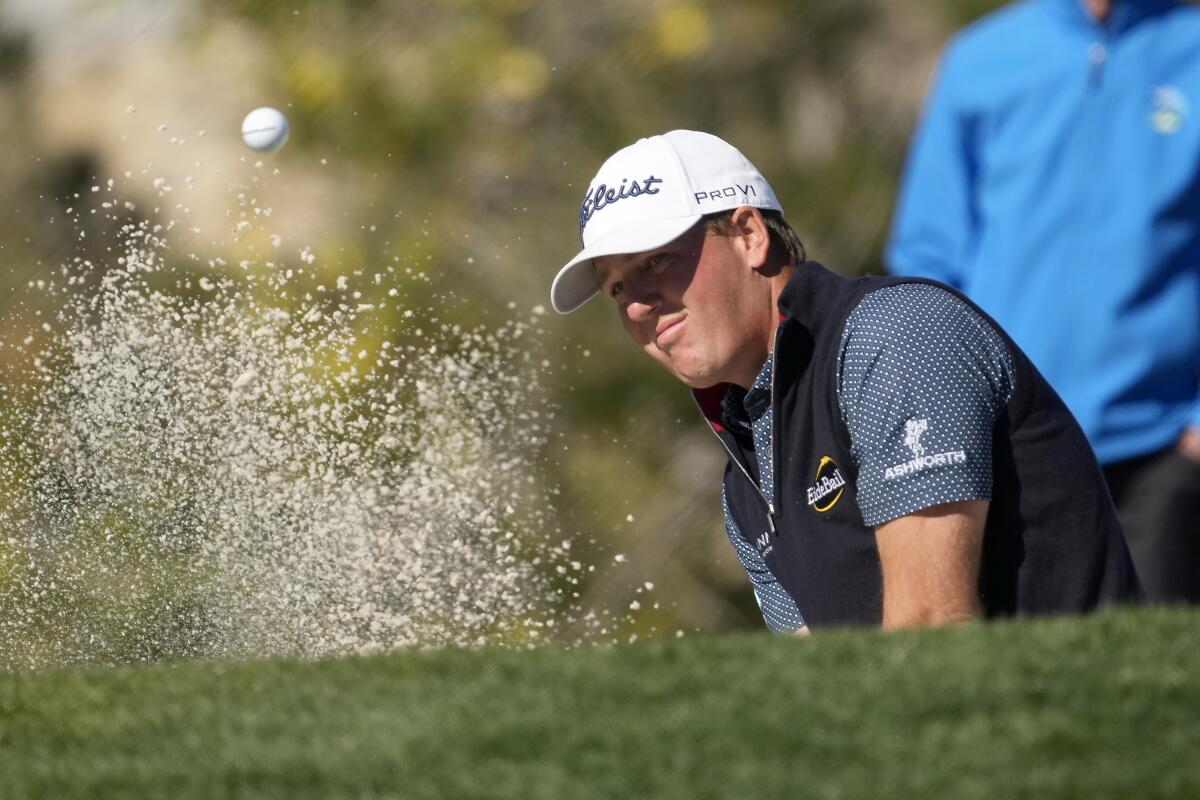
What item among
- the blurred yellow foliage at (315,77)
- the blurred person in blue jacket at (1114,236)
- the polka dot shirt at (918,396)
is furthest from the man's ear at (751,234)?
the blurred yellow foliage at (315,77)

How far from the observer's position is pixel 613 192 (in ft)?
11.5

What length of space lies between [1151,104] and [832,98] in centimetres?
342

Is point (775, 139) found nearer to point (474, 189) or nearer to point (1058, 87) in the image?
point (474, 189)

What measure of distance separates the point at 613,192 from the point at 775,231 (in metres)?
0.32

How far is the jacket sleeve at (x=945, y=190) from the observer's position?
4.54 meters

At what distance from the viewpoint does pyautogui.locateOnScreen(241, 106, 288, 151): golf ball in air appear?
6.16 metres

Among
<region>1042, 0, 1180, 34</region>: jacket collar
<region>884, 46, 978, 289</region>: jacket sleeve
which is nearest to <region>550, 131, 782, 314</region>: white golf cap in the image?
<region>884, 46, 978, 289</region>: jacket sleeve

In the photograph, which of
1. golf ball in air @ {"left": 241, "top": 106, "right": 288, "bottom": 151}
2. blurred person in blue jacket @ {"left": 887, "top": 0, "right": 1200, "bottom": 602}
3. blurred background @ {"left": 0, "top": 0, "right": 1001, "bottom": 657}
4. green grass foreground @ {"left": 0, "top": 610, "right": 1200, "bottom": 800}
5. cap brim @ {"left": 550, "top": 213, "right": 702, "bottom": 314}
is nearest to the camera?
green grass foreground @ {"left": 0, "top": 610, "right": 1200, "bottom": 800}

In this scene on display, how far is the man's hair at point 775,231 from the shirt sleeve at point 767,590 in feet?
1.99

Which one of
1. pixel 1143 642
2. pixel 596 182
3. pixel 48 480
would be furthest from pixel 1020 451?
pixel 48 480

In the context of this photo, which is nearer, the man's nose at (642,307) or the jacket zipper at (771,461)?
the jacket zipper at (771,461)

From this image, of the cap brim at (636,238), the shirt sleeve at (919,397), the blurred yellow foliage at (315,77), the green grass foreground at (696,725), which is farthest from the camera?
the blurred yellow foliage at (315,77)

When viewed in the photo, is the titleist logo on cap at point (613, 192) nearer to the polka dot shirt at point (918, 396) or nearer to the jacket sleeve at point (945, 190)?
the polka dot shirt at point (918, 396)

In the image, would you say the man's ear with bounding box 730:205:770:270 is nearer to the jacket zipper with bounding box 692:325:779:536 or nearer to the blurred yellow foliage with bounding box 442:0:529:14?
the jacket zipper with bounding box 692:325:779:536
